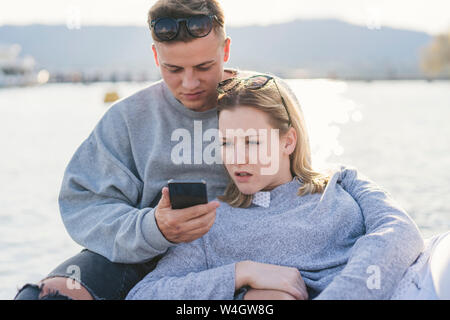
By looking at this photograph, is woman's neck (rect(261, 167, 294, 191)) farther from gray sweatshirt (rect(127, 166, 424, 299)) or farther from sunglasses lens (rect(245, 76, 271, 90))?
sunglasses lens (rect(245, 76, 271, 90))

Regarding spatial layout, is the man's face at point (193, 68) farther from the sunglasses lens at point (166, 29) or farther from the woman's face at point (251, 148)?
the woman's face at point (251, 148)

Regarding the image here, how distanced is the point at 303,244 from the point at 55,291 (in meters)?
1.03

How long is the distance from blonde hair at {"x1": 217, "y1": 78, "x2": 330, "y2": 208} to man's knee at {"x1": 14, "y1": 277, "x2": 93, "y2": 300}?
772mm

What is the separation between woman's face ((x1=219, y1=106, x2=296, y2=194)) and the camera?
2.21m

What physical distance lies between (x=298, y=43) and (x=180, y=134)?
142185 millimetres

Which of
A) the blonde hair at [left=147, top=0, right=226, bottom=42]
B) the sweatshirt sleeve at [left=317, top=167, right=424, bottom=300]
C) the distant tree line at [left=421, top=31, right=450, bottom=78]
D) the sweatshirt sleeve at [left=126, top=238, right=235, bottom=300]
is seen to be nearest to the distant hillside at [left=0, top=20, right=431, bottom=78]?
the distant tree line at [left=421, top=31, right=450, bottom=78]

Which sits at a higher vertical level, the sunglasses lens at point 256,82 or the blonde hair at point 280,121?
the sunglasses lens at point 256,82

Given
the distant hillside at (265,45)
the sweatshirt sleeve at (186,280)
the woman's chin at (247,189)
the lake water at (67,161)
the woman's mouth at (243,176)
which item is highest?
the woman's mouth at (243,176)

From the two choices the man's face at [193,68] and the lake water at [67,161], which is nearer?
the man's face at [193,68]

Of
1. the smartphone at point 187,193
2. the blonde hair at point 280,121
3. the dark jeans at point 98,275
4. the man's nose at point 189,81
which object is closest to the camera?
the smartphone at point 187,193

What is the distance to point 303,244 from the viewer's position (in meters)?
2.12

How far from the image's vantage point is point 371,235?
1.97 metres

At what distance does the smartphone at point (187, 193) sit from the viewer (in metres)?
1.87

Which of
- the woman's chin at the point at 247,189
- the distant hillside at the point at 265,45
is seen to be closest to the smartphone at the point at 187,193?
the woman's chin at the point at 247,189
